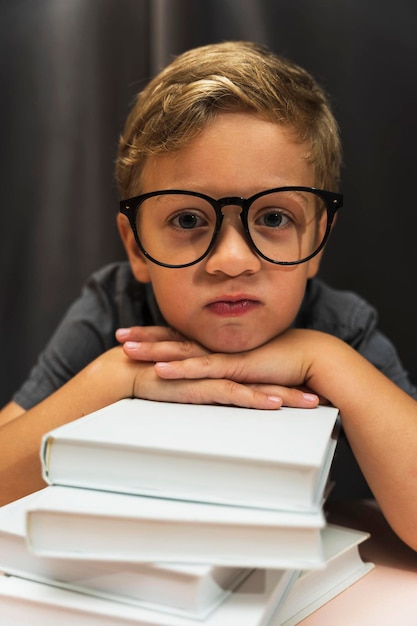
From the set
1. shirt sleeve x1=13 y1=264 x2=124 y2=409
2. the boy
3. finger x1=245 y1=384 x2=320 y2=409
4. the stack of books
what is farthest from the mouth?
shirt sleeve x1=13 y1=264 x2=124 y2=409

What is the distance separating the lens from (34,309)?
1.41m

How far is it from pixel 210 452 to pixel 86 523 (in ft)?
0.37

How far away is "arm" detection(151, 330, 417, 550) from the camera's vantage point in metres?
0.80

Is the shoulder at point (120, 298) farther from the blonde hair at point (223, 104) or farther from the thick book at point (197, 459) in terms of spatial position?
the thick book at point (197, 459)

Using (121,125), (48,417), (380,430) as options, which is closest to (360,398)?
(380,430)

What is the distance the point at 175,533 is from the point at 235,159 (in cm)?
45

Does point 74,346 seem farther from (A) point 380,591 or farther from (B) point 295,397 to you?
(A) point 380,591

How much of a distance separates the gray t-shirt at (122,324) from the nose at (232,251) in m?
0.32

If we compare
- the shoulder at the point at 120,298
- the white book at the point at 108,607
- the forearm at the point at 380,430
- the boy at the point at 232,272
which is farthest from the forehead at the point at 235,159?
the white book at the point at 108,607

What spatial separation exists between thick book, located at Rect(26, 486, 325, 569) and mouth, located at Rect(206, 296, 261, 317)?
312mm

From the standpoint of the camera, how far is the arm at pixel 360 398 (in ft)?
2.62

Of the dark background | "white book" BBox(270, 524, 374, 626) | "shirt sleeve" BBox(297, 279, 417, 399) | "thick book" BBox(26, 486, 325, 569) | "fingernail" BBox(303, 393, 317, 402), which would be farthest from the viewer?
the dark background

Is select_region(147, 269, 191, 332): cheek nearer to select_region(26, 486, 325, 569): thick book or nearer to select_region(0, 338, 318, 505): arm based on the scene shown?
select_region(0, 338, 318, 505): arm

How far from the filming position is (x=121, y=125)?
1372 mm
